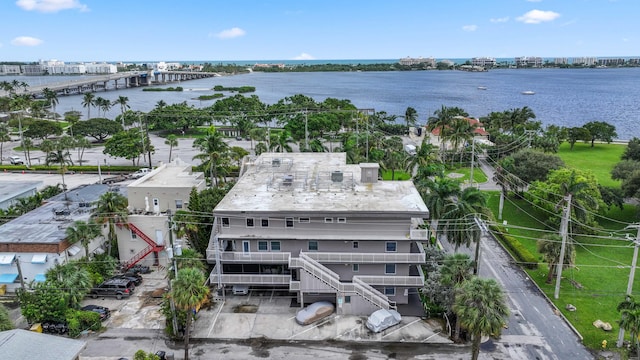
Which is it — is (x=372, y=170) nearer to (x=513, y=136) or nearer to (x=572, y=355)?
(x=572, y=355)

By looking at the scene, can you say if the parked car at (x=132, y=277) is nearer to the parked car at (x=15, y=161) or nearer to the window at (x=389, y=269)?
the window at (x=389, y=269)

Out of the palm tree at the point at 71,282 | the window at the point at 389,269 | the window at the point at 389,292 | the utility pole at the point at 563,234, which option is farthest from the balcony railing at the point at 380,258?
the palm tree at the point at 71,282

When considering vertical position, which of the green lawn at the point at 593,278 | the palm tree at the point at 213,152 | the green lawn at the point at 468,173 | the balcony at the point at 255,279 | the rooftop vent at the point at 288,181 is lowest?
the green lawn at the point at 593,278

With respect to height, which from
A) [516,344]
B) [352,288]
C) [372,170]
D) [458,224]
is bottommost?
[516,344]

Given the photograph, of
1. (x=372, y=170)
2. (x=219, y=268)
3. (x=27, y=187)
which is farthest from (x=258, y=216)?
(x=27, y=187)

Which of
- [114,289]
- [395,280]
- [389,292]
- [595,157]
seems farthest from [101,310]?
[595,157]

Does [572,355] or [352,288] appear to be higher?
[352,288]

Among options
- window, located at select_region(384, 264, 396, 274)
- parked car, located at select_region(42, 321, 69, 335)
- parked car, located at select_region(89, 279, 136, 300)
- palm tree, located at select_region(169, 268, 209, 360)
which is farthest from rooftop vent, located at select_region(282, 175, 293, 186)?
parked car, located at select_region(42, 321, 69, 335)
